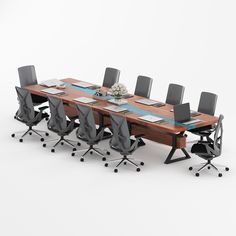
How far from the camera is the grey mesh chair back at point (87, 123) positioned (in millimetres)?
13484

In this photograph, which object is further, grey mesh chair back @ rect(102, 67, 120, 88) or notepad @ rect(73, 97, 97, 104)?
grey mesh chair back @ rect(102, 67, 120, 88)

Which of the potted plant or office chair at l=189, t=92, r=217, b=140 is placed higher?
the potted plant

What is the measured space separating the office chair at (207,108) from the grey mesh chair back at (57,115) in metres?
2.33

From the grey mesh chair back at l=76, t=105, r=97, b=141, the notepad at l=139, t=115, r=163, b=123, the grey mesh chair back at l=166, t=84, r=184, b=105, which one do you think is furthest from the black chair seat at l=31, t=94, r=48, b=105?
the notepad at l=139, t=115, r=163, b=123

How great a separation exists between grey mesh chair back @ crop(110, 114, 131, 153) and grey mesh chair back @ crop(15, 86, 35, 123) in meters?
2.08

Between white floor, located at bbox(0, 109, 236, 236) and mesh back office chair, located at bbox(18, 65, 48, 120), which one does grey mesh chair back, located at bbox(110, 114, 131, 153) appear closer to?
white floor, located at bbox(0, 109, 236, 236)

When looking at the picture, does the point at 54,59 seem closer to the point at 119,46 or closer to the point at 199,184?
the point at 119,46

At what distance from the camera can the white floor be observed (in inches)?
435

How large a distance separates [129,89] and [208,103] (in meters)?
5.15

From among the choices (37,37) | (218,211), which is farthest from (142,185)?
(37,37)

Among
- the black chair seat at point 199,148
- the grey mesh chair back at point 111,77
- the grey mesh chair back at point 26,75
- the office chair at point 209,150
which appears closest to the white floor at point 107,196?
the office chair at point 209,150

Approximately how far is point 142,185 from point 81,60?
873 centimetres

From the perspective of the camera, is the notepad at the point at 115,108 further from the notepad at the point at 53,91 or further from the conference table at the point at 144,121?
the notepad at the point at 53,91

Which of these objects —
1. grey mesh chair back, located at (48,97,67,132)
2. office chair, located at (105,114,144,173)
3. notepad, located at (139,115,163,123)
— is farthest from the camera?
grey mesh chair back, located at (48,97,67,132)
